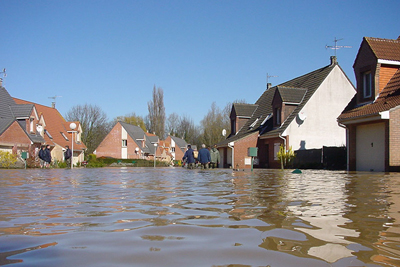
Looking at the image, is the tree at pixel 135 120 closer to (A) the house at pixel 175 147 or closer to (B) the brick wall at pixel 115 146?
(A) the house at pixel 175 147

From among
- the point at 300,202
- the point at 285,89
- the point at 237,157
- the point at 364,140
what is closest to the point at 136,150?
the point at 237,157

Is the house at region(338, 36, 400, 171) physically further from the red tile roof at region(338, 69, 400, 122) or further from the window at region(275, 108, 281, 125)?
the window at region(275, 108, 281, 125)

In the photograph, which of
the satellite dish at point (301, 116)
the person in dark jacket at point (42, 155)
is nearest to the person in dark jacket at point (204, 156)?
the satellite dish at point (301, 116)

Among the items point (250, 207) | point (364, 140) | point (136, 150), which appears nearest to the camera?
point (250, 207)

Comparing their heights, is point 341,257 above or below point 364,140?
below

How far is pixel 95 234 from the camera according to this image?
3.48 meters

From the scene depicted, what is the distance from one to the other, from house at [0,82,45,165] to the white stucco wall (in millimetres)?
22833

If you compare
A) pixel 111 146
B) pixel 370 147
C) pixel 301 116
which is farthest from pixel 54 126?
pixel 370 147

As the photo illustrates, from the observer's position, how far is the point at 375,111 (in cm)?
1694

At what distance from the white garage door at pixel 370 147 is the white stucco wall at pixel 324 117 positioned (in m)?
8.43

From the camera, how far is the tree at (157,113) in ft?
272

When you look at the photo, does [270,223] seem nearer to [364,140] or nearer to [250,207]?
[250,207]

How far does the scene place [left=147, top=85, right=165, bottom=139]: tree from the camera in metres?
82.8

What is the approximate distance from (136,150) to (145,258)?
62129 millimetres
